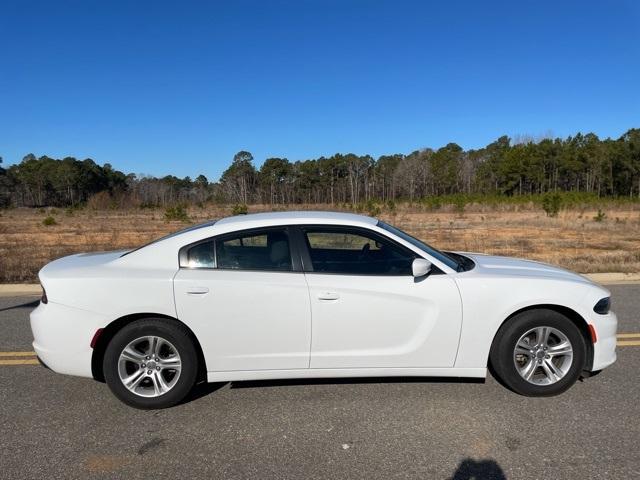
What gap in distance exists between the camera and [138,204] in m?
50.8

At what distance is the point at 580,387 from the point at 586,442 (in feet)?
3.20

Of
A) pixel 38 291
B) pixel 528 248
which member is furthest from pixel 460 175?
pixel 38 291

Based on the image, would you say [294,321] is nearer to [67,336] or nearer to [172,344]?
[172,344]

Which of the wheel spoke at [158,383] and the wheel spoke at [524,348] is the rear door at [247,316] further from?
the wheel spoke at [524,348]

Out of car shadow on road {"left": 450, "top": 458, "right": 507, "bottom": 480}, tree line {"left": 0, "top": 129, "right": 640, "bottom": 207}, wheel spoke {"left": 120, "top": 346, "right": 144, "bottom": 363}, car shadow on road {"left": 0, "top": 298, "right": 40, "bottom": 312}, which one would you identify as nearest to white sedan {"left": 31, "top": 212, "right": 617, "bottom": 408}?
wheel spoke {"left": 120, "top": 346, "right": 144, "bottom": 363}

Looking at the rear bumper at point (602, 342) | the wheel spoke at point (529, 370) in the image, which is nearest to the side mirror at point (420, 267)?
the wheel spoke at point (529, 370)

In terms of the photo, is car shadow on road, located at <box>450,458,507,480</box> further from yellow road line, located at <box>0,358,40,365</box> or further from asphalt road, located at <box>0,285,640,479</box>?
yellow road line, located at <box>0,358,40,365</box>

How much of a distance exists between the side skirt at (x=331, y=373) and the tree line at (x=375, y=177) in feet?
233

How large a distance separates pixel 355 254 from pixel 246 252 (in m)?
0.96

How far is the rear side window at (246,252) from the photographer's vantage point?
3.69m

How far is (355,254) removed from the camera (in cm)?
410

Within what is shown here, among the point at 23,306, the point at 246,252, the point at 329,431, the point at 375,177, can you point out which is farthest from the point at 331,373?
the point at 375,177

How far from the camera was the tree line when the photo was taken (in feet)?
241

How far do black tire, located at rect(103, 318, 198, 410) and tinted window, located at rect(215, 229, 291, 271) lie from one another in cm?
61
